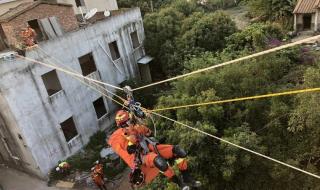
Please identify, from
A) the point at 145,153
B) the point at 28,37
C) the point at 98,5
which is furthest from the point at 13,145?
the point at 98,5

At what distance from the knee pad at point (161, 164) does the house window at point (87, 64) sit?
37.1 feet

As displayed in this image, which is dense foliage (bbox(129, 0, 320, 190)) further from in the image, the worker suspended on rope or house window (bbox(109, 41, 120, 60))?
house window (bbox(109, 41, 120, 60))

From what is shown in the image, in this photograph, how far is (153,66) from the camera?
72.6 feet

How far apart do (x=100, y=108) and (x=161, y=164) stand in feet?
39.4

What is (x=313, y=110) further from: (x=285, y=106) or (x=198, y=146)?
(x=198, y=146)

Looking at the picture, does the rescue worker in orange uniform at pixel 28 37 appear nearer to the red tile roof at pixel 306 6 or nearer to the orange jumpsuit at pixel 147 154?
the orange jumpsuit at pixel 147 154

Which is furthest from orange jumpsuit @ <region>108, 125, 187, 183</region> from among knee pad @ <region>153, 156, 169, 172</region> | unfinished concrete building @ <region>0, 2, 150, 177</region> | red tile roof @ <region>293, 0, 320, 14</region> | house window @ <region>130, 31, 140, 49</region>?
red tile roof @ <region>293, 0, 320, 14</region>

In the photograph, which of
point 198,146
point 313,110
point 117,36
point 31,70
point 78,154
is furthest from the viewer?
point 117,36

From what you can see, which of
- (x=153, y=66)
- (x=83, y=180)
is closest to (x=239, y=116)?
(x=83, y=180)

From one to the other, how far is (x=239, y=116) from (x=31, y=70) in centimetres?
884

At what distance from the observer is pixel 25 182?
1504 cm

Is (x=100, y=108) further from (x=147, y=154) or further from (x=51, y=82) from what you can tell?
(x=147, y=154)

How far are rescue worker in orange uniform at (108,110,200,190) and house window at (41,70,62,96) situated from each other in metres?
8.63

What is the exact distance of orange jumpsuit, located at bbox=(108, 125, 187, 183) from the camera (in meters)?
6.69
